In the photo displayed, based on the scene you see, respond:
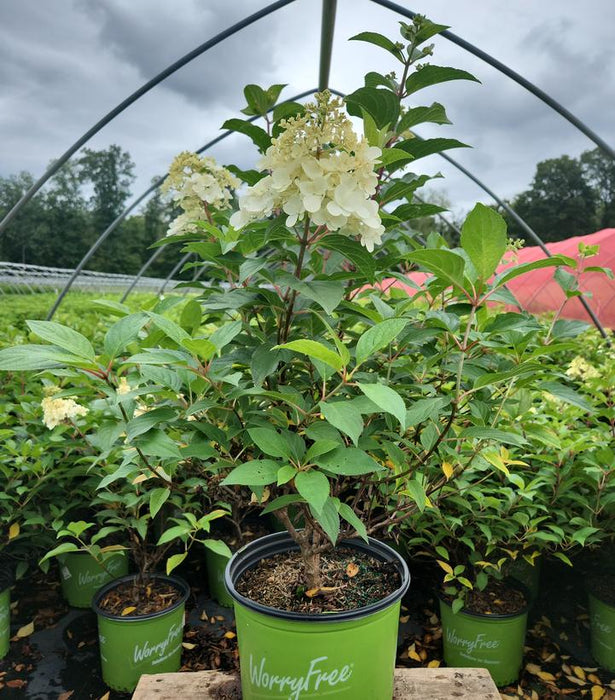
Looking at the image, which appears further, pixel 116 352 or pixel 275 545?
pixel 275 545

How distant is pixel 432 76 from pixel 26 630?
2.52 meters

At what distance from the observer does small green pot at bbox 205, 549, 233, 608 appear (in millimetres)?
2436

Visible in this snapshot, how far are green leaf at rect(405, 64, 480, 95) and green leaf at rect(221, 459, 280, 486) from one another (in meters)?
0.75

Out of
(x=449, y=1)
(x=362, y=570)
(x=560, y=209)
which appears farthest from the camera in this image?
(x=560, y=209)

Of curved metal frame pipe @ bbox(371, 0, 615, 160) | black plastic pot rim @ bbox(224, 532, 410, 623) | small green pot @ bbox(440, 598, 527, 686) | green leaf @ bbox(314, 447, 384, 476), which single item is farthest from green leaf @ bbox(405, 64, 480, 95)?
curved metal frame pipe @ bbox(371, 0, 615, 160)

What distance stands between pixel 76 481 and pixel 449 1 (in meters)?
3.13

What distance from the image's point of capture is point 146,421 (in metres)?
0.92

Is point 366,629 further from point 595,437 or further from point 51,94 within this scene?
point 51,94

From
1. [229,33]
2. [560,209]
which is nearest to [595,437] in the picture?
[229,33]

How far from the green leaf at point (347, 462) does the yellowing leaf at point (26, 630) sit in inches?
80.5

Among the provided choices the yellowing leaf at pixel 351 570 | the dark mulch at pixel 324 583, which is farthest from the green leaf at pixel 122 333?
the yellowing leaf at pixel 351 570

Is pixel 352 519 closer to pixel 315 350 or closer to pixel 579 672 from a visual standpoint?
pixel 315 350

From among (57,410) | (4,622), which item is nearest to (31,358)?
(57,410)

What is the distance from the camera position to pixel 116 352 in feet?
3.03
